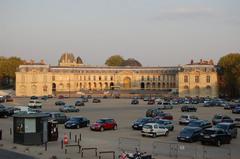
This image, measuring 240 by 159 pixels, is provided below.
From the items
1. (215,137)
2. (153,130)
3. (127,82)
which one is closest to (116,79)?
(127,82)

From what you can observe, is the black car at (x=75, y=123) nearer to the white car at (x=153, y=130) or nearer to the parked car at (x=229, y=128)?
the white car at (x=153, y=130)

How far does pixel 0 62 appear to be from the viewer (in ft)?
548

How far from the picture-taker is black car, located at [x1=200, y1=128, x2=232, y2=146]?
32156 millimetres

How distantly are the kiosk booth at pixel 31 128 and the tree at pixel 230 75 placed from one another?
9616cm

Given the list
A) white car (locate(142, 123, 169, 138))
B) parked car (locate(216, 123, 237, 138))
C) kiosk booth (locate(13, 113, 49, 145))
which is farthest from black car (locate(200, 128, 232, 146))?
kiosk booth (locate(13, 113, 49, 145))

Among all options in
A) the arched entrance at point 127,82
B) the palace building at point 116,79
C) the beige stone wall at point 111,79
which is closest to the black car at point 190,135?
the palace building at point 116,79

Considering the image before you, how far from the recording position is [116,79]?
6826 inches

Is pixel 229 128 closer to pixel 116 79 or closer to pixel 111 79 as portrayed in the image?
pixel 116 79

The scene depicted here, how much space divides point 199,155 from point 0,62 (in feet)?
486

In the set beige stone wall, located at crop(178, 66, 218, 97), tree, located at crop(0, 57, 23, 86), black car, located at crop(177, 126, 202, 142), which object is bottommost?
black car, located at crop(177, 126, 202, 142)

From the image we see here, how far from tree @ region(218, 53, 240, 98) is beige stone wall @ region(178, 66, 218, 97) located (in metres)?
3.47

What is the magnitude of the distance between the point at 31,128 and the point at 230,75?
106 meters

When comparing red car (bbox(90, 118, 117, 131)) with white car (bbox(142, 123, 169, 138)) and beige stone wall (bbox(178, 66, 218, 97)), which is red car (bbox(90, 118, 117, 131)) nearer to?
white car (bbox(142, 123, 169, 138))

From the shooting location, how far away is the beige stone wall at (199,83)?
14588cm
